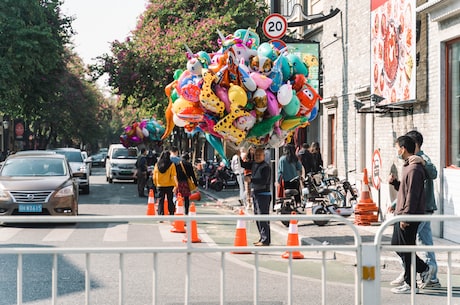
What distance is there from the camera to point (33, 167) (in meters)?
17.2

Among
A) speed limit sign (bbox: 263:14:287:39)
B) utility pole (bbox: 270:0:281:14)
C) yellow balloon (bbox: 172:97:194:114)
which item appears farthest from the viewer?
utility pole (bbox: 270:0:281:14)

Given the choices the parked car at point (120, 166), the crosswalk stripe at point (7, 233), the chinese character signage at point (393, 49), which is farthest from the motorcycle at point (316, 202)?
the parked car at point (120, 166)

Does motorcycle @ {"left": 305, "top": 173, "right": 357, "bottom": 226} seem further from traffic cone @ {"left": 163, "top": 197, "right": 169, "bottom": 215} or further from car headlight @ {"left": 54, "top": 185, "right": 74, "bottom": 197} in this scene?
car headlight @ {"left": 54, "top": 185, "right": 74, "bottom": 197}

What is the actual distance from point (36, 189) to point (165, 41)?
704 inches

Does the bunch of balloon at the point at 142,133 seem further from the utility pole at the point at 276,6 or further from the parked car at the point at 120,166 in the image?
the utility pole at the point at 276,6

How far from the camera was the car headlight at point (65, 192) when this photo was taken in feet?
52.3

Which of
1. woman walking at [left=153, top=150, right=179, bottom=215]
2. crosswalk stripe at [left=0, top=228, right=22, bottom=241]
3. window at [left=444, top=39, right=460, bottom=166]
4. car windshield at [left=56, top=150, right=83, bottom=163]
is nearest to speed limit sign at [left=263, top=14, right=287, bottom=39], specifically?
woman walking at [left=153, top=150, right=179, bottom=215]

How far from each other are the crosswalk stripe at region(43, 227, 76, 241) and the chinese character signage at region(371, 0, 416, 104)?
24.0 feet

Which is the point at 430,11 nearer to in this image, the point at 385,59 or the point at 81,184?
the point at 385,59

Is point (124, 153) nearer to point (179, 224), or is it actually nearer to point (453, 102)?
point (179, 224)

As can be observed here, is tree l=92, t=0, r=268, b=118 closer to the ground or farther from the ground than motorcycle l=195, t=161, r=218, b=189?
farther from the ground

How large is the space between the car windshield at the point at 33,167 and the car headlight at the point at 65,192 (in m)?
0.94

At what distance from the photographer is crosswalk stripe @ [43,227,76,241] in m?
13.5

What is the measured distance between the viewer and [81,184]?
27.0 metres
